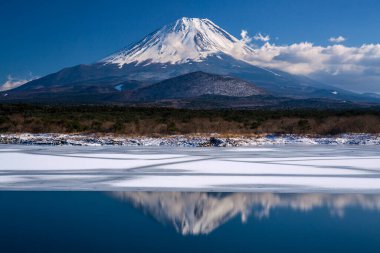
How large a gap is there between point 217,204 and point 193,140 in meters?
15.0

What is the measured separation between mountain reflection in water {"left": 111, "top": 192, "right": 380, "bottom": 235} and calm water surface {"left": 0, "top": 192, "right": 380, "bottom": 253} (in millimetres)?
15

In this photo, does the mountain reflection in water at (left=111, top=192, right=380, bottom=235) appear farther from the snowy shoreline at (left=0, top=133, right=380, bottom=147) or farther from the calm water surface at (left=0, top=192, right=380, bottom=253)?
the snowy shoreline at (left=0, top=133, right=380, bottom=147)

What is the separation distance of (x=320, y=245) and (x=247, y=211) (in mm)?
2040

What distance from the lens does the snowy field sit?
10.8 meters

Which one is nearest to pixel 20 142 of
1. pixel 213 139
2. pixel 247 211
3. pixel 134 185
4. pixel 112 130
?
pixel 112 130

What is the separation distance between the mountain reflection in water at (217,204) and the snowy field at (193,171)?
578 millimetres

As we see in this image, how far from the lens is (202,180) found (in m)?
11.7

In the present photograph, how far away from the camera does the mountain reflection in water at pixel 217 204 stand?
799cm

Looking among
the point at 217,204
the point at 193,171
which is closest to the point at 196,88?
the point at 193,171

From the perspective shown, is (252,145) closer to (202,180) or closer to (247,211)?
(202,180)

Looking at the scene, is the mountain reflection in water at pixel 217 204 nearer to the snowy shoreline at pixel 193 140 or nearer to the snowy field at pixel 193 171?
the snowy field at pixel 193 171

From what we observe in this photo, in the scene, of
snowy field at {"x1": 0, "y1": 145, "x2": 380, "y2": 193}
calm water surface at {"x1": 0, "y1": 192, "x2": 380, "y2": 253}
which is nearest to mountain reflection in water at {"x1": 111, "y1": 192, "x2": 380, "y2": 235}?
calm water surface at {"x1": 0, "y1": 192, "x2": 380, "y2": 253}

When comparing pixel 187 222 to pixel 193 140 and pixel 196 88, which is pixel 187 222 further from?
pixel 196 88

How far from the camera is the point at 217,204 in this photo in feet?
29.9
